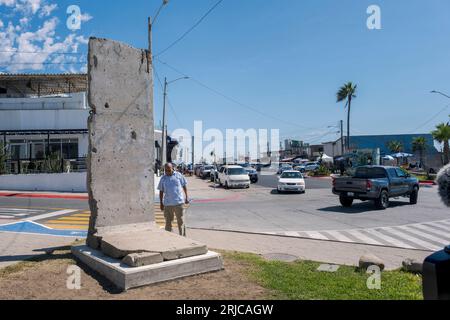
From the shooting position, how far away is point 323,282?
5988 millimetres

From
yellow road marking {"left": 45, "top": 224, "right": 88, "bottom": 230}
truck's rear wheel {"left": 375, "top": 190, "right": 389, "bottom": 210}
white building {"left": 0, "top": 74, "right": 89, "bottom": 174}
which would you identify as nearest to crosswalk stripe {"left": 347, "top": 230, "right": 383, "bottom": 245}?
truck's rear wheel {"left": 375, "top": 190, "right": 389, "bottom": 210}

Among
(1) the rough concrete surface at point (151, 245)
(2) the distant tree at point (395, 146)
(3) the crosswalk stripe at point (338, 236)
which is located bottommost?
(3) the crosswalk stripe at point (338, 236)

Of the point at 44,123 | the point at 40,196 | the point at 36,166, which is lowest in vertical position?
the point at 40,196

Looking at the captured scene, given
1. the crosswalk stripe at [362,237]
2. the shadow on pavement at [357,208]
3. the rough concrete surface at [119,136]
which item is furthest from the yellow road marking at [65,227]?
the shadow on pavement at [357,208]

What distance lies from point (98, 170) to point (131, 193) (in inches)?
34.4

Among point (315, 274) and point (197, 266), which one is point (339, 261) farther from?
point (197, 266)

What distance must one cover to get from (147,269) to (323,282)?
271 centimetres

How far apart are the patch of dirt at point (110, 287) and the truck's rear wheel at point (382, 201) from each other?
1194cm

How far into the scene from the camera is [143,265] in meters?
5.97

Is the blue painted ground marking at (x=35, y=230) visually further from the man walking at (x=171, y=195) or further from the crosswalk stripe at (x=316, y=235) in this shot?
the crosswalk stripe at (x=316, y=235)

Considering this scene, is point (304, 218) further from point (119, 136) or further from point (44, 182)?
point (44, 182)

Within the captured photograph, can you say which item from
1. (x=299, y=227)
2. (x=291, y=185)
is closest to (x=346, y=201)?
(x=299, y=227)

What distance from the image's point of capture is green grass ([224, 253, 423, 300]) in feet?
17.5

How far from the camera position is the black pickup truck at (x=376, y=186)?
1688 cm
